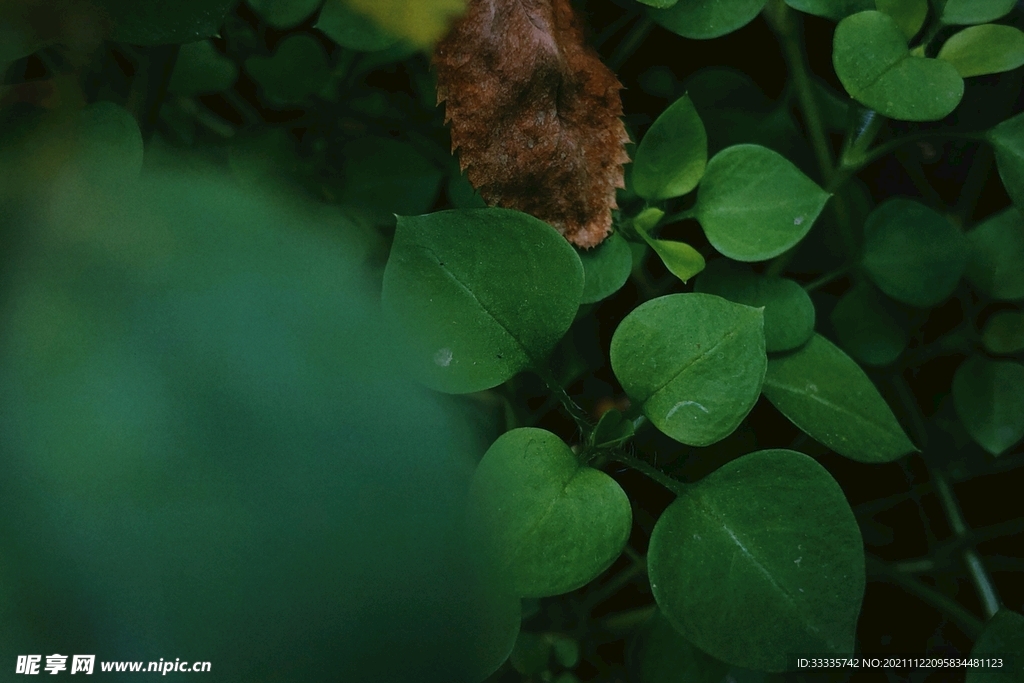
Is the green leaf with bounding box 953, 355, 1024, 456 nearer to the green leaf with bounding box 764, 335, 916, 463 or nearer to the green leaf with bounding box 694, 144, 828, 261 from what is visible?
the green leaf with bounding box 764, 335, 916, 463

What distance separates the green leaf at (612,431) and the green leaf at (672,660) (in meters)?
0.17

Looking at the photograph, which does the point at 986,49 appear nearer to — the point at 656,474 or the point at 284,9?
the point at 656,474

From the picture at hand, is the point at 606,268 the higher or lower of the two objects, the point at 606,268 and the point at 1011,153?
the lower

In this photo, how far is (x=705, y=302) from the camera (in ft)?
1.59

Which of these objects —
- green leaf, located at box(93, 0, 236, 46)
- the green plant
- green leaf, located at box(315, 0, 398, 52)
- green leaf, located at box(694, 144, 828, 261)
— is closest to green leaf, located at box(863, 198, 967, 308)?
the green plant

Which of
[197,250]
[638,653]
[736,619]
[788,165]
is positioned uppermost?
[788,165]

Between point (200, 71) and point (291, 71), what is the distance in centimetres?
8

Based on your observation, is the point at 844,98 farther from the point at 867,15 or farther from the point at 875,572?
the point at 875,572

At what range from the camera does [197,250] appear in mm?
376

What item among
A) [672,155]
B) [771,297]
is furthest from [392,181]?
[771,297]

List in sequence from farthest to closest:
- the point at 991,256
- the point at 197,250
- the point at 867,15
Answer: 1. the point at 991,256
2. the point at 867,15
3. the point at 197,250

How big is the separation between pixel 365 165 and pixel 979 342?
1.99 feet

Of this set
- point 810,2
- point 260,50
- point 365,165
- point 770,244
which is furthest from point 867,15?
point 260,50

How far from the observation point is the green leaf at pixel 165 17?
0.49 meters
